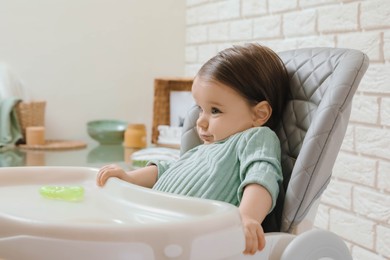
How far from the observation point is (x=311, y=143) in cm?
123

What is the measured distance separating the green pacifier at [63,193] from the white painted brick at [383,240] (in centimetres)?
101

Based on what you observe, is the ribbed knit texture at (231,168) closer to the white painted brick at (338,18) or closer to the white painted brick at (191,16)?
the white painted brick at (338,18)

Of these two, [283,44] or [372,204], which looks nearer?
[372,204]

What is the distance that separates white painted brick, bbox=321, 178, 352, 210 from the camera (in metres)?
2.03

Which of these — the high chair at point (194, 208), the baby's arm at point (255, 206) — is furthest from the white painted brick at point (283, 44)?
the baby's arm at point (255, 206)

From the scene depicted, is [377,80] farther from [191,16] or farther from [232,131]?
[191,16]

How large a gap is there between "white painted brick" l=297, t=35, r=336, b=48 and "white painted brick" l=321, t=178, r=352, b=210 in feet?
1.50

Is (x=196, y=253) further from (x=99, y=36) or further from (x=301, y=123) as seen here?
(x=99, y=36)

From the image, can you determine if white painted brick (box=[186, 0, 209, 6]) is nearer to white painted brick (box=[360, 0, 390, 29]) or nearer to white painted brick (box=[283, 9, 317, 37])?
white painted brick (box=[283, 9, 317, 37])

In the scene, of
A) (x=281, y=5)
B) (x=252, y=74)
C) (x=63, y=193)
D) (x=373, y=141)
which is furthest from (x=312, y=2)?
(x=63, y=193)

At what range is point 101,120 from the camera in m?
2.97

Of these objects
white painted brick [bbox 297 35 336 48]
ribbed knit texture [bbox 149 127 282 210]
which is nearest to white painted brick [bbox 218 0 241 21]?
white painted brick [bbox 297 35 336 48]

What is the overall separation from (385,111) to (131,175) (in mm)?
859

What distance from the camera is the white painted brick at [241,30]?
2561mm
